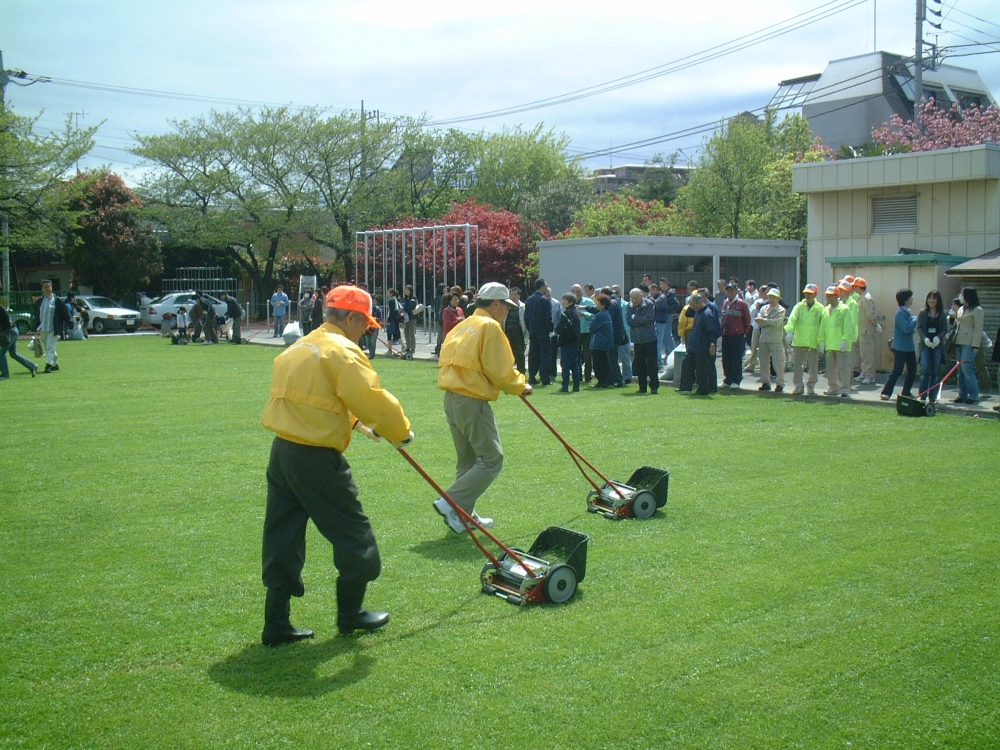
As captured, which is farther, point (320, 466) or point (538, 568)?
point (538, 568)

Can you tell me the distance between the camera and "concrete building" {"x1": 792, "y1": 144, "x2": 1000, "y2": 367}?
685 inches

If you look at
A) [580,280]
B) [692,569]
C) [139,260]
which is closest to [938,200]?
[580,280]

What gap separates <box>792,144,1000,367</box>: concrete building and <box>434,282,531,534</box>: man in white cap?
1243 cm

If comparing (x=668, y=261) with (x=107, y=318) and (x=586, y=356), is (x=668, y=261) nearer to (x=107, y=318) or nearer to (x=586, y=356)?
(x=586, y=356)

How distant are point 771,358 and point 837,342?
1.70 metres

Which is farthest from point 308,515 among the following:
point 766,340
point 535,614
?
point 766,340

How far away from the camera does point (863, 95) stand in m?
59.5

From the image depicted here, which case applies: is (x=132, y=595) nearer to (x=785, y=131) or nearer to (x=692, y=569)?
(x=692, y=569)

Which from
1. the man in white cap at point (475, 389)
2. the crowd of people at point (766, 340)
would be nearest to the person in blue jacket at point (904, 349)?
the crowd of people at point (766, 340)

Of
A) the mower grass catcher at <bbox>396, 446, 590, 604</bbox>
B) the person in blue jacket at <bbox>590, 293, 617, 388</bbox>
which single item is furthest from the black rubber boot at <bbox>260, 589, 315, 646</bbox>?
the person in blue jacket at <bbox>590, 293, 617, 388</bbox>

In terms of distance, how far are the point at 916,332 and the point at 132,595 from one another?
12739 mm

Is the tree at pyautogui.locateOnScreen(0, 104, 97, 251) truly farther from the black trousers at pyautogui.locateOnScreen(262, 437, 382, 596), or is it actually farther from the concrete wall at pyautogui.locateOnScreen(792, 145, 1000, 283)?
the black trousers at pyautogui.locateOnScreen(262, 437, 382, 596)

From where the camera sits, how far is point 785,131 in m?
39.1

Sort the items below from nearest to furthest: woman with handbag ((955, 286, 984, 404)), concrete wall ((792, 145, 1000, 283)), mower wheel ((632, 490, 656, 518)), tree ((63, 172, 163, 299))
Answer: mower wheel ((632, 490, 656, 518)), woman with handbag ((955, 286, 984, 404)), concrete wall ((792, 145, 1000, 283)), tree ((63, 172, 163, 299))
